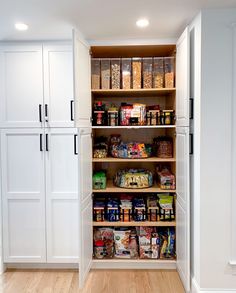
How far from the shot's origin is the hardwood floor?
2510mm

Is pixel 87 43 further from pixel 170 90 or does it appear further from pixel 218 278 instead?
pixel 218 278

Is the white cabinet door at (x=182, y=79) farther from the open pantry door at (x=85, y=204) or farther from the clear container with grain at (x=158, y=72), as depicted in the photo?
the open pantry door at (x=85, y=204)

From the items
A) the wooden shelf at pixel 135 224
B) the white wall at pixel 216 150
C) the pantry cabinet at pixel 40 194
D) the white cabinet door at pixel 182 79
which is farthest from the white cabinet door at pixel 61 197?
the white wall at pixel 216 150

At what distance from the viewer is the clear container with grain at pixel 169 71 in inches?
109

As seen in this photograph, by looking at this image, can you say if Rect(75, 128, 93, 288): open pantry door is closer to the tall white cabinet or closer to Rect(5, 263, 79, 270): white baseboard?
the tall white cabinet

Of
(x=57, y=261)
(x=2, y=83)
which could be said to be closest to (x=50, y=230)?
(x=57, y=261)

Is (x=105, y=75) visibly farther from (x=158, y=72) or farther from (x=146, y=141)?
(x=146, y=141)

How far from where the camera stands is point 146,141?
10.6 feet

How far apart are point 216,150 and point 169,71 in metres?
1.04

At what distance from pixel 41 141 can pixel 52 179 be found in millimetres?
388

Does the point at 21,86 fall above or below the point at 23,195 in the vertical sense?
above

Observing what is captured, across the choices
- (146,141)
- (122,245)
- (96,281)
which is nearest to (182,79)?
(146,141)

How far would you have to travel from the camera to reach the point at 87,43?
2627 mm

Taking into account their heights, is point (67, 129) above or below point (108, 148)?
above
